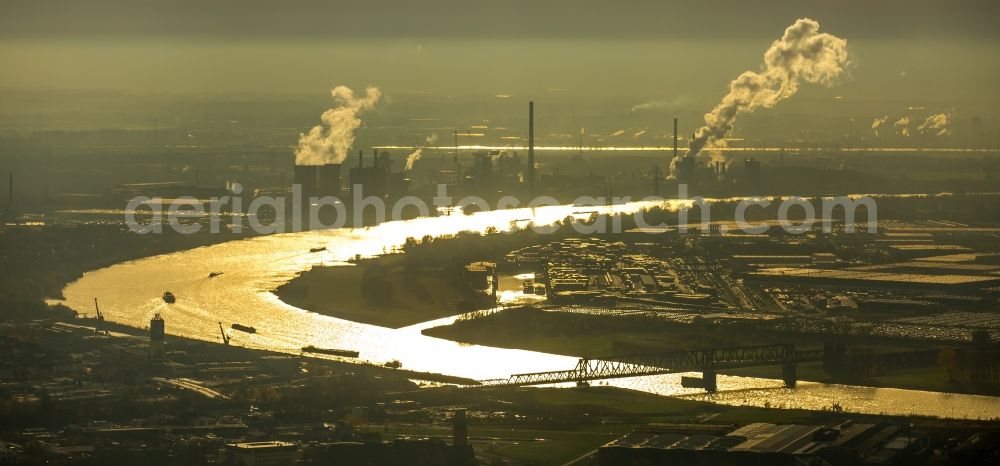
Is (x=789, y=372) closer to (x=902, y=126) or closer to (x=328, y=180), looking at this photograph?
(x=328, y=180)

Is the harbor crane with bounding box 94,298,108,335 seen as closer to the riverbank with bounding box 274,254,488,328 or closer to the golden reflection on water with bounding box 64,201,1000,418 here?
the golden reflection on water with bounding box 64,201,1000,418

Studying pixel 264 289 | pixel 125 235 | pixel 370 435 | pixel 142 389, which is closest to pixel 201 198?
pixel 125 235

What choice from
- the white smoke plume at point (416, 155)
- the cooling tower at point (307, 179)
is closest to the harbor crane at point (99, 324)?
the cooling tower at point (307, 179)

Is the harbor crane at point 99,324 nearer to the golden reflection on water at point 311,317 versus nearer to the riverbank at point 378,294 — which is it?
the golden reflection on water at point 311,317

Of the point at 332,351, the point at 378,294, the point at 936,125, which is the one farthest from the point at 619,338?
the point at 936,125

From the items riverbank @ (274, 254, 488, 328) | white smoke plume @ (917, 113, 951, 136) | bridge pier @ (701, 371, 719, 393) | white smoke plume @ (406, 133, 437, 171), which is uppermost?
white smoke plume @ (917, 113, 951, 136)

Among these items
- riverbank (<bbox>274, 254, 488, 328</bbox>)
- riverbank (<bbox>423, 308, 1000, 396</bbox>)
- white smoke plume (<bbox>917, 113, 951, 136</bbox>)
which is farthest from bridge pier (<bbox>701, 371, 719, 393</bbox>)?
A: white smoke plume (<bbox>917, 113, 951, 136</bbox>)
